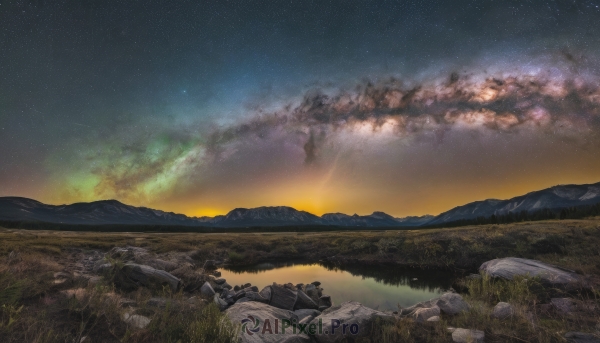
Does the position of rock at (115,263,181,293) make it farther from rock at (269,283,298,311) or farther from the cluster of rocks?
rock at (269,283,298,311)

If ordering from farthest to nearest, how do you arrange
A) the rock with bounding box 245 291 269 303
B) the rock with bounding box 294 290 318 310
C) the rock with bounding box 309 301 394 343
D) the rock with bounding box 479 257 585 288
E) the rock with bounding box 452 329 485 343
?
the rock with bounding box 479 257 585 288
the rock with bounding box 294 290 318 310
the rock with bounding box 245 291 269 303
the rock with bounding box 309 301 394 343
the rock with bounding box 452 329 485 343

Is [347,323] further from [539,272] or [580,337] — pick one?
[539,272]

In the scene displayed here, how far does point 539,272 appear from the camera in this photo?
1585 centimetres

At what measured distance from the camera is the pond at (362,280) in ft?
64.3

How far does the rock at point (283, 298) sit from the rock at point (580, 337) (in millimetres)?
10507

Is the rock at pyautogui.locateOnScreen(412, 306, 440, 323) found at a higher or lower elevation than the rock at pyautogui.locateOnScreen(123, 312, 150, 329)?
lower

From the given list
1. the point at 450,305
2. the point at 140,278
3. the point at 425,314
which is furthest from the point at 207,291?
the point at 450,305

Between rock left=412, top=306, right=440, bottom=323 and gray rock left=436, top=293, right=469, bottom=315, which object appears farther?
gray rock left=436, top=293, right=469, bottom=315

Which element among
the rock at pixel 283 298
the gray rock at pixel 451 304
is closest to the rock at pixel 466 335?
the gray rock at pixel 451 304

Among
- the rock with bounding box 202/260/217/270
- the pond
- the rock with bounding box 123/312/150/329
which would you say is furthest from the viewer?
the rock with bounding box 202/260/217/270

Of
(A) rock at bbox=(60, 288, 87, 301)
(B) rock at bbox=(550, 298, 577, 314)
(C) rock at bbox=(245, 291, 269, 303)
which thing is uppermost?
(A) rock at bbox=(60, 288, 87, 301)

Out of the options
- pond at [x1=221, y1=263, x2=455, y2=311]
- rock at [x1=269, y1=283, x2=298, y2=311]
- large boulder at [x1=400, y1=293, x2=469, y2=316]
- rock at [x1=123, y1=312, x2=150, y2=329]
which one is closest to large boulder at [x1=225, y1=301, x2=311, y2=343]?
rock at [x1=123, y1=312, x2=150, y2=329]

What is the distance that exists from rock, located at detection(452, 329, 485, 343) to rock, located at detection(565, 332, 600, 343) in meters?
2.14

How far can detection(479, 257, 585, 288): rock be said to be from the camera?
15.1m
